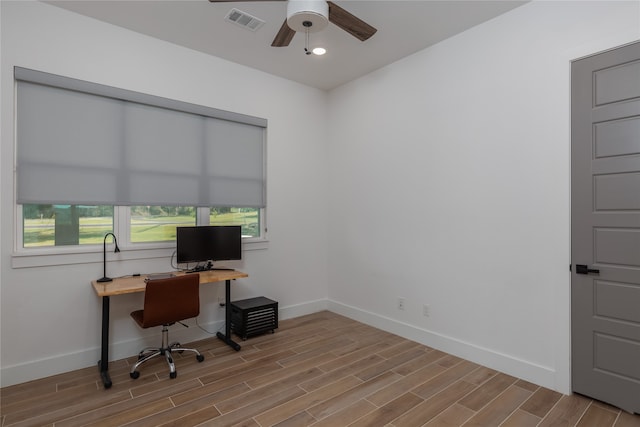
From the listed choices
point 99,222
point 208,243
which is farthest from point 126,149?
point 208,243

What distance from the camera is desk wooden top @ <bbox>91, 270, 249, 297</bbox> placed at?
9.22ft

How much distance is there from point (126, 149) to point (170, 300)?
1.56 meters

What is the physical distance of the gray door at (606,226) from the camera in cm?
239

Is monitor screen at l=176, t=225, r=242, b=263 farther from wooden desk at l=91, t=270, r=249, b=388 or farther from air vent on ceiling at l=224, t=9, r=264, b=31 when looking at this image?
air vent on ceiling at l=224, t=9, r=264, b=31

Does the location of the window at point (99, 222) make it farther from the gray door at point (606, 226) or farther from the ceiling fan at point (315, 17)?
the gray door at point (606, 226)

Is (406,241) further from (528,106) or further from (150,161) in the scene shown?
(150,161)

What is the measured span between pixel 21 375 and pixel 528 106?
15.7 ft

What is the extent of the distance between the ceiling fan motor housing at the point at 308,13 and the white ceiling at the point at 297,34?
0.76 m

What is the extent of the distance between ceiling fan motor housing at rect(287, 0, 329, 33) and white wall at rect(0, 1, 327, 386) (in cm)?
194

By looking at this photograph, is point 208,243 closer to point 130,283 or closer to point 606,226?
point 130,283

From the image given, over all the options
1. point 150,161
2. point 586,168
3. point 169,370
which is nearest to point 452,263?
point 586,168

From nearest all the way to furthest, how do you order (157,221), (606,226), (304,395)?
(606,226), (304,395), (157,221)

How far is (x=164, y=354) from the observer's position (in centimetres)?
319

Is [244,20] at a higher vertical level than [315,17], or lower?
higher
